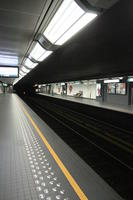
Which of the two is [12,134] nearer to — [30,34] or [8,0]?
[30,34]

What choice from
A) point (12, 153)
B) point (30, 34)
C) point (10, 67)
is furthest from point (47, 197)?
point (10, 67)

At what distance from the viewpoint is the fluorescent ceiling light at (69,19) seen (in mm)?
2477

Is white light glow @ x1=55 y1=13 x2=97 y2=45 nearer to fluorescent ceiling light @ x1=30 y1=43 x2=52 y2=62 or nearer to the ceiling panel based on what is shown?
the ceiling panel

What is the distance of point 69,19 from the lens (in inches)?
111

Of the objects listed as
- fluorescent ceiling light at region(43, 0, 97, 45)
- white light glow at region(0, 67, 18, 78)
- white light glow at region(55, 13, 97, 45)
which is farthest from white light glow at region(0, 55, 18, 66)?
white light glow at region(55, 13, 97, 45)

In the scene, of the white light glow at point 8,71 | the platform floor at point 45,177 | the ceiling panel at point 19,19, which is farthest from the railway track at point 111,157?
the white light glow at point 8,71

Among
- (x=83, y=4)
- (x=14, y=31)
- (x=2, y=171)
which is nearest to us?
(x=83, y=4)

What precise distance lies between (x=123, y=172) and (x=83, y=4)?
378 centimetres

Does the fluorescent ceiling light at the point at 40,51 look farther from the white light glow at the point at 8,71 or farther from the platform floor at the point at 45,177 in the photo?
the white light glow at the point at 8,71

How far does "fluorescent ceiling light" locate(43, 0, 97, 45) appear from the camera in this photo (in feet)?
8.13

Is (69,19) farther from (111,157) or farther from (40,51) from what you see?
(111,157)

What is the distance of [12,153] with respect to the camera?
4.43 m

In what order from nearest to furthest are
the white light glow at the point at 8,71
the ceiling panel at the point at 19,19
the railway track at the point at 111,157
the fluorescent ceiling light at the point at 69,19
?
the fluorescent ceiling light at the point at 69,19
the ceiling panel at the point at 19,19
the railway track at the point at 111,157
the white light glow at the point at 8,71

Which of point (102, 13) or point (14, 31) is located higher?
point (14, 31)
